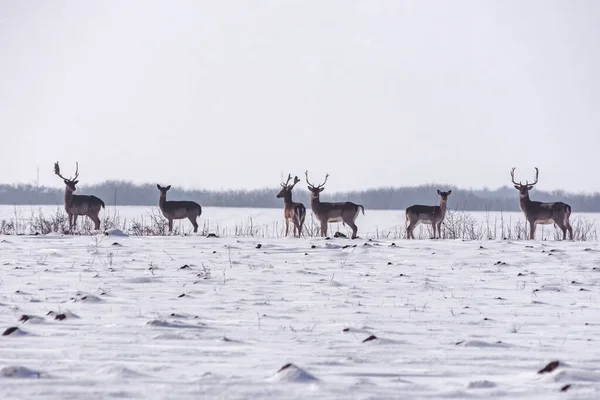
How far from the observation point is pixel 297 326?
6.20 metres

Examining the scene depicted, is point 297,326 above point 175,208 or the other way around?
the other way around

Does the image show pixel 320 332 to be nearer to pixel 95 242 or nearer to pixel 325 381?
pixel 325 381

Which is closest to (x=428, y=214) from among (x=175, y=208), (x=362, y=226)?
(x=175, y=208)

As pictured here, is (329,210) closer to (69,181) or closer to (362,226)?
(69,181)

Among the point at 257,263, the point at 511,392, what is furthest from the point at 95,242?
the point at 511,392

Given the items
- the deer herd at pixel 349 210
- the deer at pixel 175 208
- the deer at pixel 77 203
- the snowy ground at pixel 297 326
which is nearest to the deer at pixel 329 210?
the deer herd at pixel 349 210

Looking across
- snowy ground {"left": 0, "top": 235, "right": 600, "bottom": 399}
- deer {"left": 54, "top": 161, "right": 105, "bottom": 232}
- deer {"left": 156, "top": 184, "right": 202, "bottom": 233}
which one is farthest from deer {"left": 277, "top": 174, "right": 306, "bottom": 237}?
snowy ground {"left": 0, "top": 235, "right": 600, "bottom": 399}

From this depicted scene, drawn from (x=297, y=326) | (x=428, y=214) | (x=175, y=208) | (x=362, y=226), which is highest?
(x=175, y=208)

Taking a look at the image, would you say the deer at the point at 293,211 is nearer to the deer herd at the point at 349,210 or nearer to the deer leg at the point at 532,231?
the deer herd at the point at 349,210

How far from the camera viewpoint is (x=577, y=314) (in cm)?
690

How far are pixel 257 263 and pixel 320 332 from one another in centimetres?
505

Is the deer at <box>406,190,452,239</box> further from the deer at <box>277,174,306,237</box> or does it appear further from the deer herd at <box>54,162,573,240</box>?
the deer at <box>277,174,306,237</box>

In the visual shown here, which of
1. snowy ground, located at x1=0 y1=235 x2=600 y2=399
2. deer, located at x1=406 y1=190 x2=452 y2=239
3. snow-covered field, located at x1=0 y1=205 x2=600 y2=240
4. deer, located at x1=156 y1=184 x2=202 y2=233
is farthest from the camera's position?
deer, located at x1=156 y1=184 x2=202 y2=233

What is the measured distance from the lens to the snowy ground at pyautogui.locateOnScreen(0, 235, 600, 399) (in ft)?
14.1
